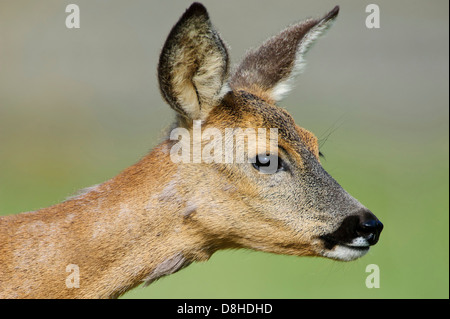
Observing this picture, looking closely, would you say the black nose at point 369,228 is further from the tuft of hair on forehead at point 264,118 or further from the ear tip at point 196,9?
the ear tip at point 196,9

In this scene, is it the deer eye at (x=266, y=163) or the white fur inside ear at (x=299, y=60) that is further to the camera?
the white fur inside ear at (x=299, y=60)

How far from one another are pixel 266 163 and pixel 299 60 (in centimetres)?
166

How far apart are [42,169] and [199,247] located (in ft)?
51.2

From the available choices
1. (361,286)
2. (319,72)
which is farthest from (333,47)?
(361,286)

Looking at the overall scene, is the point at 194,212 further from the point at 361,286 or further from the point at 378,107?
Answer: the point at 378,107

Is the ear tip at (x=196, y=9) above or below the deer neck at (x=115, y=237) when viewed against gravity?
above

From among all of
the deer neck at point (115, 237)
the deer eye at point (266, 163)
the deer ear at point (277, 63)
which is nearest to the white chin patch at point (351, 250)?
the deer eye at point (266, 163)

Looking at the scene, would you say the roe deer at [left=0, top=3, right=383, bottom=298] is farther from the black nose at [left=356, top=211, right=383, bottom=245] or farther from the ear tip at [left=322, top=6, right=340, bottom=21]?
the ear tip at [left=322, top=6, right=340, bottom=21]

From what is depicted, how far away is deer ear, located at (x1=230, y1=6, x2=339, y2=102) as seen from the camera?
7.54m

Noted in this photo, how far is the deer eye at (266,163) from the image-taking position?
251 inches

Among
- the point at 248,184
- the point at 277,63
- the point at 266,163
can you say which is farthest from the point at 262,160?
the point at 277,63

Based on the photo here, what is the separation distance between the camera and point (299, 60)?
7652 millimetres

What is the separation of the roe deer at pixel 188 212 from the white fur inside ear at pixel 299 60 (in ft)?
3.48

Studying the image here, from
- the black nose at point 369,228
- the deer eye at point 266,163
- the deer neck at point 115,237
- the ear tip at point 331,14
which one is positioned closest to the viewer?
the deer neck at point 115,237
